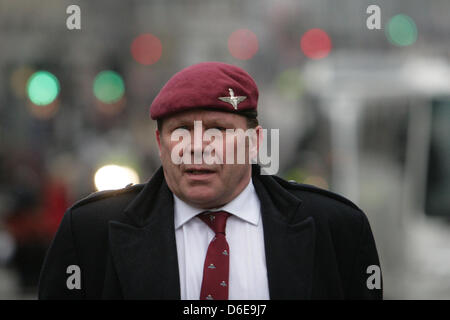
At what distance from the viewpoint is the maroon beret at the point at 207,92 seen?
3064 mm

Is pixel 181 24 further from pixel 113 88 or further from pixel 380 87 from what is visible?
pixel 380 87

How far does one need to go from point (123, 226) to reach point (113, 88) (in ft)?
58.7

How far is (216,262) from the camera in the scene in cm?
312

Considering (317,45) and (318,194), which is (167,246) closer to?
(318,194)

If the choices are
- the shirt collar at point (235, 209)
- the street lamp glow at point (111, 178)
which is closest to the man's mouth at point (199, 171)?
the shirt collar at point (235, 209)

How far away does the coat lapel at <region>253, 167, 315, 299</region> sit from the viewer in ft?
10.2

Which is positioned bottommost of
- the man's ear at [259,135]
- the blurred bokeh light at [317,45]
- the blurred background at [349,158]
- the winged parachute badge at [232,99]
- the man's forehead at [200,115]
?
the blurred background at [349,158]

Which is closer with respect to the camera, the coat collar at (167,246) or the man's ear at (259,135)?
the coat collar at (167,246)

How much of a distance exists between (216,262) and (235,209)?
255 mm

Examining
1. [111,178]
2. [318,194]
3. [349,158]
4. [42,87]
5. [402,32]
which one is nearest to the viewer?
[318,194]

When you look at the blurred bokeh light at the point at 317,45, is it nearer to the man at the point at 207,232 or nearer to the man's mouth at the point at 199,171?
the man at the point at 207,232

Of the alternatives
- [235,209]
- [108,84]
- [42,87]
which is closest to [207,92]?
[235,209]

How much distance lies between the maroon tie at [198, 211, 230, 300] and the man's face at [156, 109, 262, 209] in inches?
2.4

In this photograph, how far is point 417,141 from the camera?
40.3 feet
